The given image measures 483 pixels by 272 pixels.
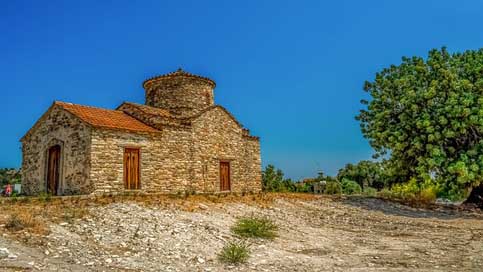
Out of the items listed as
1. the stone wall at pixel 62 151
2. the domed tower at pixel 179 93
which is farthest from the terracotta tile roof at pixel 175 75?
the stone wall at pixel 62 151

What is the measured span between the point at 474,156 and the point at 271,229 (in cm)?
1248

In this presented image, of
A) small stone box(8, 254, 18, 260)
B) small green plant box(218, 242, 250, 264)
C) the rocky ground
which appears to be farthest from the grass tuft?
small green plant box(218, 242, 250, 264)

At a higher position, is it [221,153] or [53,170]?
[221,153]

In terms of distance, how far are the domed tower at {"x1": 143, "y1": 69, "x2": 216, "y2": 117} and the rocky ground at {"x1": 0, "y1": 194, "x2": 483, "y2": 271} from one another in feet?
30.4

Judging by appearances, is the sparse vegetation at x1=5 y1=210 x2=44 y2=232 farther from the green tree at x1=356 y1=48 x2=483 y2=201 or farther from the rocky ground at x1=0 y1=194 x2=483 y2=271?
the green tree at x1=356 y1=48 x2=483 y2=201

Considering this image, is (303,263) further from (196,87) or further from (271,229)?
(196,87)

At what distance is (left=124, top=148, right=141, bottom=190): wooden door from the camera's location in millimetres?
19828

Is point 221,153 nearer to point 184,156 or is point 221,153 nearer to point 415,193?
point 184,156

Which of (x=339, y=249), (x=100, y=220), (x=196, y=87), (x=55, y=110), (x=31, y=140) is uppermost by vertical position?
(x=196, y=87)

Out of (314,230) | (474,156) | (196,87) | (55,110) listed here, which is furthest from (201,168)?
(474,156)

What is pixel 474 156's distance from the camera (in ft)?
63.2

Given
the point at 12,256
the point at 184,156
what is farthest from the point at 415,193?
the point at 12,256

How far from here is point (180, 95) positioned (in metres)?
26.1

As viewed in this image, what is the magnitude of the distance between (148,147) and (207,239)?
432 inches
